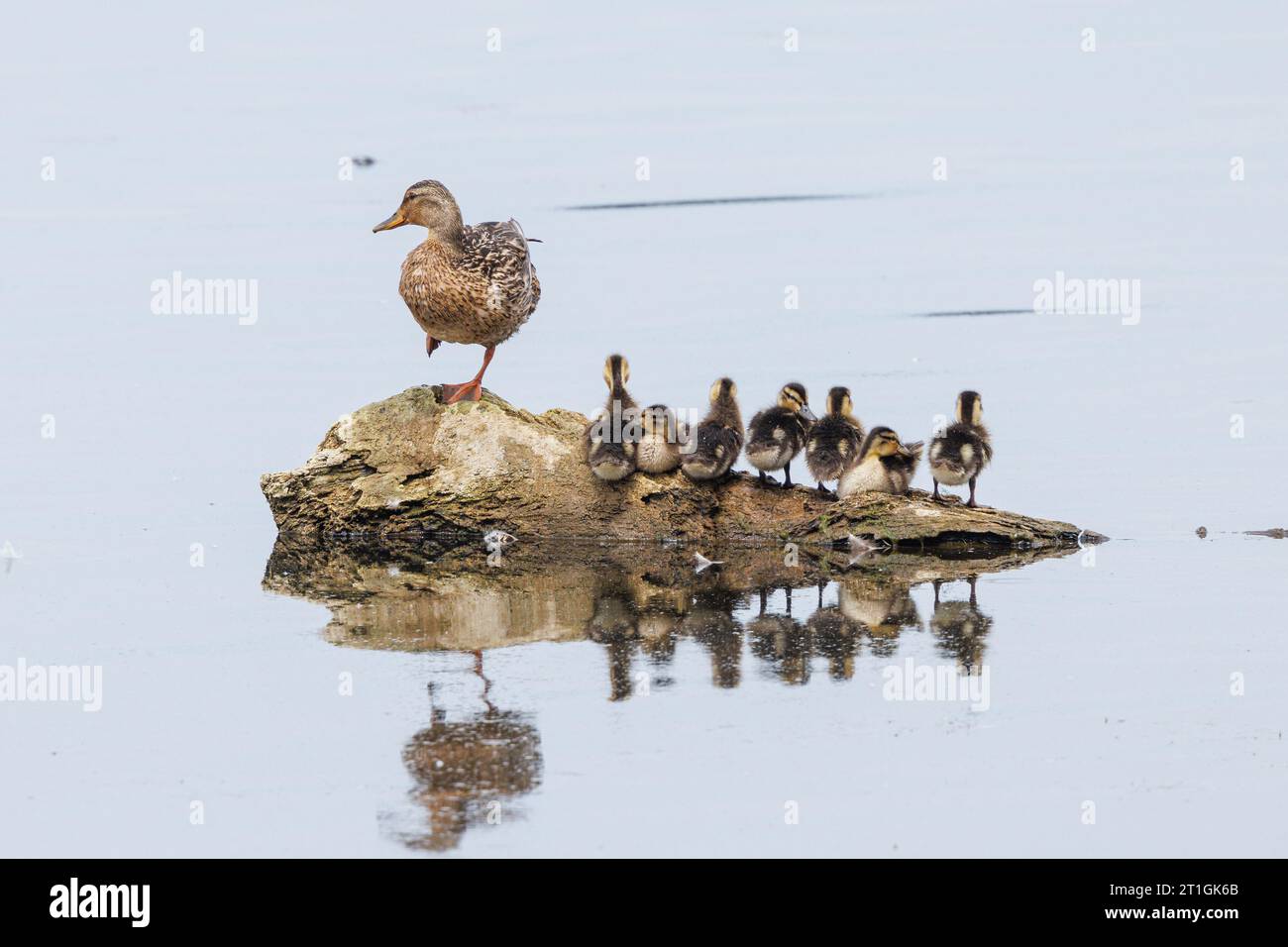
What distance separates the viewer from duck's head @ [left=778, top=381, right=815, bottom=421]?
10.6m

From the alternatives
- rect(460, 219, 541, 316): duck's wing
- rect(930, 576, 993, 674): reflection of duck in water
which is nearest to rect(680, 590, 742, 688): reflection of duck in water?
rect(930, 576, 993, 674): reflection of duck in water

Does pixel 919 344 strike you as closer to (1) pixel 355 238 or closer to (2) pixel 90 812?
(1) pixel 355 238

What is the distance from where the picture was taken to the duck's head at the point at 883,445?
394 inches

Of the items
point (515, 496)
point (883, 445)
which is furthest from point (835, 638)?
point (515, 496)

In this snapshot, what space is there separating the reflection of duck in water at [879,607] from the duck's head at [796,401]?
145 centimetres

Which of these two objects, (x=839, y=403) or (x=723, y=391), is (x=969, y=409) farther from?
(x=723, y=391)

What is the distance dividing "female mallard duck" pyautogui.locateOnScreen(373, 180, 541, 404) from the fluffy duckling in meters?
0.99

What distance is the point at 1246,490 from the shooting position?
10.9 meters

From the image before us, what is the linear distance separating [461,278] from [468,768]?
13.9 ft

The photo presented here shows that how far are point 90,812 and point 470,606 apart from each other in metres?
2.78

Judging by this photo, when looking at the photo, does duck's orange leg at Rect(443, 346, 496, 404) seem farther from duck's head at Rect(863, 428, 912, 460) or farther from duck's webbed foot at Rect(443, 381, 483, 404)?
duck's head at Rect(863, 428, 912, 460)

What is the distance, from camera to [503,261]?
10609 millimetres

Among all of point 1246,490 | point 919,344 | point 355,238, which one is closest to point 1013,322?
point 919,344

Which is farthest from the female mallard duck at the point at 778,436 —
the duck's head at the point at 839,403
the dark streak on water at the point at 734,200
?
the dark streak on water at the point at 734,200
